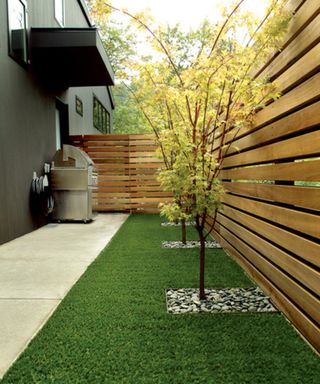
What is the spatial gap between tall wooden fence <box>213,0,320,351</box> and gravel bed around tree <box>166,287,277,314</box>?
0.11m

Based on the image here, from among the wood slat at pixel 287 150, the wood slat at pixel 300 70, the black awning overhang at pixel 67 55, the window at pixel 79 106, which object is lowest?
the wood slat at pixel 287 150

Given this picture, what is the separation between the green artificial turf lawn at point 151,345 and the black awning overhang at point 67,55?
4199mm

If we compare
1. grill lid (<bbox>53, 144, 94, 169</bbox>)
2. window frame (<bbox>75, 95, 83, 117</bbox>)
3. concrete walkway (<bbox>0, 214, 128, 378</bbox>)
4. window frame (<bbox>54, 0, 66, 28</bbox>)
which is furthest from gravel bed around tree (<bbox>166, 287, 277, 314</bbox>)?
window frame (<bbox>75, 95, 83, 117</bbox>)

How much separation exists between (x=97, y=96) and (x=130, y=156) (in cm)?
566

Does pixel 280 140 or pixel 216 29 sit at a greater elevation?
pixel 216 29

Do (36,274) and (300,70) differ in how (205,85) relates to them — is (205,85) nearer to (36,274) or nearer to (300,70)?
(300,70)

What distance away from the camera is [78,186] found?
22.3 ft

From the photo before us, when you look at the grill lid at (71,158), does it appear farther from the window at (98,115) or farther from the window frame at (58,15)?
the window at (98,115)

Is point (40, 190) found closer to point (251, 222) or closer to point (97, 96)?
point (251, 222)

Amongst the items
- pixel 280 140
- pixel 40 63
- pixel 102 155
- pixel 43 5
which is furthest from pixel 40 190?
pixel 280 140

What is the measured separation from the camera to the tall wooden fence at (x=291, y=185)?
73.2 inches

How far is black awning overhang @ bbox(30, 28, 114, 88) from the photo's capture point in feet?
18.1

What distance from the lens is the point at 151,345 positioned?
188 centimetres

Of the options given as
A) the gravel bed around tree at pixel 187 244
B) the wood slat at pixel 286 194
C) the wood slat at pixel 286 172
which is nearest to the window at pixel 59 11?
the gravel bed around tree at pixel 187 244
